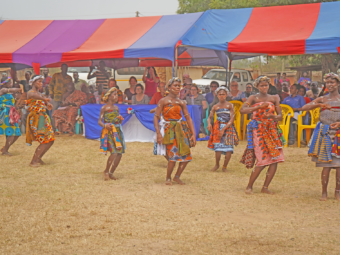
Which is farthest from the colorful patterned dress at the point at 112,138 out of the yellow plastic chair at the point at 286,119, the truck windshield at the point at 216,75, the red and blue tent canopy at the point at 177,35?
the truck windshield at the point at 216,75

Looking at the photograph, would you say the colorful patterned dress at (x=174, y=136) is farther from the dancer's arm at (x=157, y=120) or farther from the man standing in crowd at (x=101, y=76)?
the man standing in crowd at (x=101, y=76)

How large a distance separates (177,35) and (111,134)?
5292 millimetres

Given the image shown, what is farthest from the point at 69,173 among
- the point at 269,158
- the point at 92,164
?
the point at 269,158

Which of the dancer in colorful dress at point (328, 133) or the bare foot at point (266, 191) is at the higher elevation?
the dancer in colorful dress at point (328, 133)

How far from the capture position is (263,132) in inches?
232

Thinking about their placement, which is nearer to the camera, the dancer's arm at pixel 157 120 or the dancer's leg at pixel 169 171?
the dancer's arm at pixel 157 120

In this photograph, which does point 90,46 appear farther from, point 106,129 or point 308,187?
point 308,187

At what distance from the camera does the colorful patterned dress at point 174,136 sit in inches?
253

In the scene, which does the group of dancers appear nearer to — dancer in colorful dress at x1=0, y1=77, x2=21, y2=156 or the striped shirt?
dancer in colorful dress at x1=0, y1=77, x2=21, y2=156

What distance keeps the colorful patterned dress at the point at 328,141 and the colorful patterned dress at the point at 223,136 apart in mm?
2299

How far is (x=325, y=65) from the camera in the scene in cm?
2225

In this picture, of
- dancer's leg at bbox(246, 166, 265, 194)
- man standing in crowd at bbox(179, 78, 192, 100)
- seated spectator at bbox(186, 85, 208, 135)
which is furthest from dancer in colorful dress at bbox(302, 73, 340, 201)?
man standing in crowd at bbox(179, 78, 192, 100)

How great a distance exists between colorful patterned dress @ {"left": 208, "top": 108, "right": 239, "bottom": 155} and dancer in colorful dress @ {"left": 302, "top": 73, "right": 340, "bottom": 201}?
2253 mm

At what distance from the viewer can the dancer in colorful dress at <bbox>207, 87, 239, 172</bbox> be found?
7.82 m
